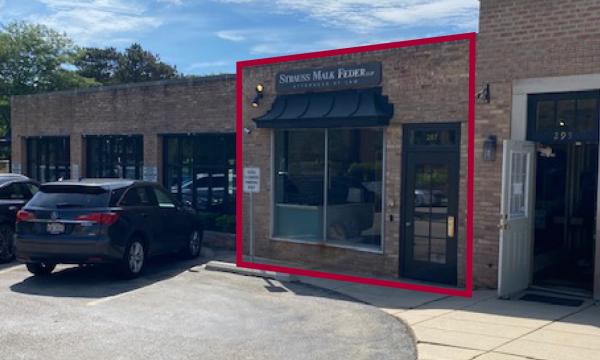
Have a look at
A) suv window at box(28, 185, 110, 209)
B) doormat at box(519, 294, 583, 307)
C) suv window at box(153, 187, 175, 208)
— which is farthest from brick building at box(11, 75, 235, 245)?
doormat at box(519, 294, 583, 307)

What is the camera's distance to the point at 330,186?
12.7 metres

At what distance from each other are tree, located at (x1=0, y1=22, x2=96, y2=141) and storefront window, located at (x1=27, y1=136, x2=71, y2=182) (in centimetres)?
1053

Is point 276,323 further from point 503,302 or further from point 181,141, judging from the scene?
point 181,141

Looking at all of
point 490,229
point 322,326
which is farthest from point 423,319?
point 490,229

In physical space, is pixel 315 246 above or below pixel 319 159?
below

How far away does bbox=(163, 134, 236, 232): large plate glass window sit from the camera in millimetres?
15539

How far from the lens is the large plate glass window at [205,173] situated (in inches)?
612

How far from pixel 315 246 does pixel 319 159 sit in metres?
1.73

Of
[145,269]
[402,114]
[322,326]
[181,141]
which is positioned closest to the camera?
[322,326]

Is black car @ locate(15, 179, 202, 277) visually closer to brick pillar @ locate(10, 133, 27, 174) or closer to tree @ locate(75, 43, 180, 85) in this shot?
brick pillar @ locate(10, 133, 27, 174)

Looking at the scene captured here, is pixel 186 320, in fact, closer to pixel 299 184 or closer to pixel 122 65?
pixel 299 184

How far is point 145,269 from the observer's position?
12.3 metres

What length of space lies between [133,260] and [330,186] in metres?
3.98

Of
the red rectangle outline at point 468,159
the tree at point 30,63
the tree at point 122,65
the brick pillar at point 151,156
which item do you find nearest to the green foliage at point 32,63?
the tree at point 30,63
